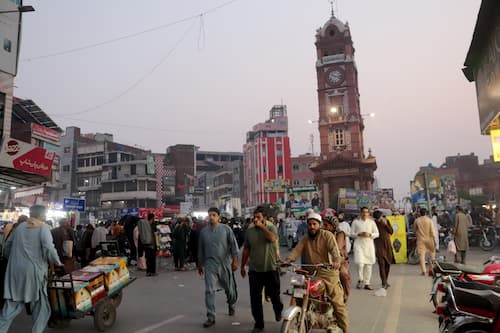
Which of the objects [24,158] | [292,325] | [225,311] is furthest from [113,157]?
[292,325]

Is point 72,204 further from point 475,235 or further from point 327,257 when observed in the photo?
point 475,235

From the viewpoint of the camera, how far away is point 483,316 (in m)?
4.07

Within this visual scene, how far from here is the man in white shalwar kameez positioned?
9.04m

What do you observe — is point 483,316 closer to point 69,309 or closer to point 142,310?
point 69,309

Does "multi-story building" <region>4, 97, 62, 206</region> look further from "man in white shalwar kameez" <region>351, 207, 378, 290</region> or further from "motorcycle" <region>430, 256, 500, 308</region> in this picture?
"motorcycle" <region>430, 256, 500, 308</region>

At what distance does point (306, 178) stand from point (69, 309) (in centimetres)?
8216

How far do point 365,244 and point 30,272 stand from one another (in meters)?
6.94

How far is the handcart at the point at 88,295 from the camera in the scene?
5484 mm

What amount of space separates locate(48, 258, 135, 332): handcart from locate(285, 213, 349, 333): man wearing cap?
9.95 feet

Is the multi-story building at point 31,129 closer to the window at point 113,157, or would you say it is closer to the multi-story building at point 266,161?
the window at point 113,157

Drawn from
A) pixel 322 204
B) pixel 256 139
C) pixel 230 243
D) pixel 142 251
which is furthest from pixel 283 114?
pixel 230 243

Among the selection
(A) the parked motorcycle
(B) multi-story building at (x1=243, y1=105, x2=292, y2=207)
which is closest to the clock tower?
(B) multi-story building at (x1=243, y1=105, x2=292, y2=207)

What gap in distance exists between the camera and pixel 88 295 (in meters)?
5.76

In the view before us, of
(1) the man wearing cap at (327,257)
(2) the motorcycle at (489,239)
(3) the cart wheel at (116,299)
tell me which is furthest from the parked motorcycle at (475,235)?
(3) the cart wheel at (116,299)
